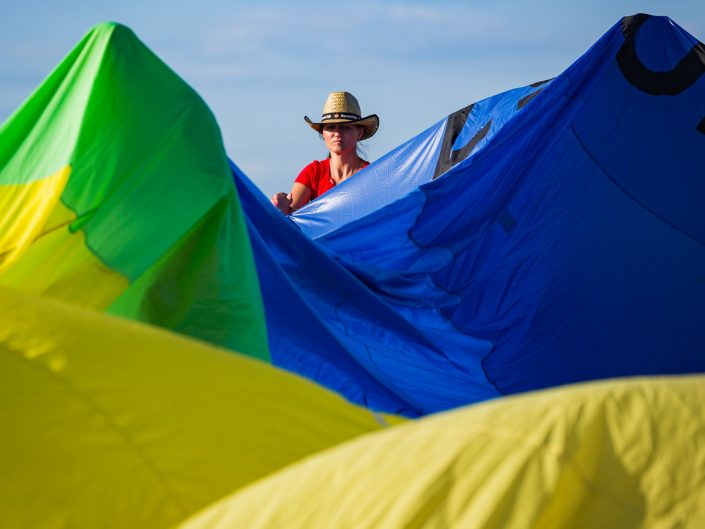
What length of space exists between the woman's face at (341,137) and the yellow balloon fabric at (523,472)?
385 cm

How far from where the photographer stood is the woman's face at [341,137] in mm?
4984

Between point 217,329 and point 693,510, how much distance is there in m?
1.21

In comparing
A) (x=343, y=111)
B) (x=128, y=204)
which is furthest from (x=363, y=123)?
(x=128, y=204)

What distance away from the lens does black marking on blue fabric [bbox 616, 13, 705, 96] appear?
12.1 ft

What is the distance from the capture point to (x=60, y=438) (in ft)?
4.44

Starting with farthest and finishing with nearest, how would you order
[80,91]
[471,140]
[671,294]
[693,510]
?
[471,140] < [671,294] < [80,91] < [693,510]

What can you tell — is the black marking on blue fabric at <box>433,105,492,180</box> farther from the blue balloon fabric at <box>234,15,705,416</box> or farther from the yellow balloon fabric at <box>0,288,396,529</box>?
the yellow balloon fabric at <box>0,288,396,529</box>

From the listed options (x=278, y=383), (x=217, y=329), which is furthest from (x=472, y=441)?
(x=217, y=329)

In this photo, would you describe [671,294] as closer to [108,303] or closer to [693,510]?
[108,303]

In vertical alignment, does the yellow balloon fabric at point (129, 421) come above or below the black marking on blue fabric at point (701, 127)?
below

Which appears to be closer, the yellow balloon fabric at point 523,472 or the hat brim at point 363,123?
the yellow balloon fabric at point 523,472

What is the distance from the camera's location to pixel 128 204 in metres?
2.22

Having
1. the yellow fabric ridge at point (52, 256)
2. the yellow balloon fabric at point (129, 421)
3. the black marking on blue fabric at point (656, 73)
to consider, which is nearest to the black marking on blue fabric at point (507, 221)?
the black marking on blue fabric at point (656, 73)

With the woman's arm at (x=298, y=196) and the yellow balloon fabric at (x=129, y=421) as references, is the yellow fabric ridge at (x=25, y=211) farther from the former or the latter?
the woman's arm at (x=298, y=196)
